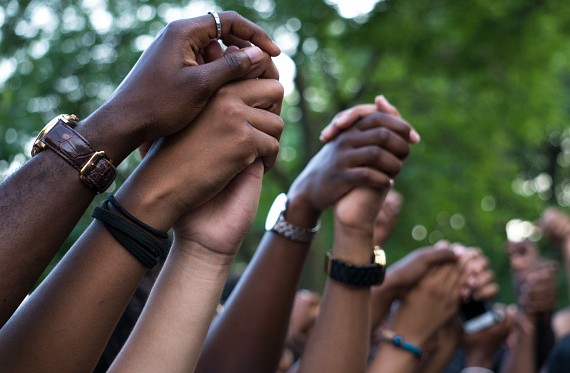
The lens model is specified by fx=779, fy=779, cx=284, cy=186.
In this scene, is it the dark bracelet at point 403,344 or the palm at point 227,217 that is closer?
the palm at point 227,217

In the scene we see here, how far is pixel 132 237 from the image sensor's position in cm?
138

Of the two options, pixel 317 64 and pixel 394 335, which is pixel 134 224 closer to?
pixel 394 335

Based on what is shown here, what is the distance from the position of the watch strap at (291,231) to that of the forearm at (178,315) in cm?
83

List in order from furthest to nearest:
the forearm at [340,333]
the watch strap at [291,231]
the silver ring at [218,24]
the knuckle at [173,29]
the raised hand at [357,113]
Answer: the raised hand at [357,113], the watch strap at [291,231], the forearm at [340,333], the silver ring at [218,24], the knuckle at [173,29]

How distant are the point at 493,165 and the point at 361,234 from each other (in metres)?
10.4

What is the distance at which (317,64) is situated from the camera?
10.9 m

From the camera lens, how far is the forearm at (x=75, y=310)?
1.32 metres

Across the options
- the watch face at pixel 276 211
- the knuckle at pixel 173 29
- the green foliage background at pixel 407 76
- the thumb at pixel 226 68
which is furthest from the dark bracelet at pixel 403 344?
the green foliage background at pixel 407 76

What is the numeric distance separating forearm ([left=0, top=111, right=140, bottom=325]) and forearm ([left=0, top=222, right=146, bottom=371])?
2.8 inches

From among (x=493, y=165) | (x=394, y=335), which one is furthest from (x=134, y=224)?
(x=493, y=165)

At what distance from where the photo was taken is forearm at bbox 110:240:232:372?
148 centimetres

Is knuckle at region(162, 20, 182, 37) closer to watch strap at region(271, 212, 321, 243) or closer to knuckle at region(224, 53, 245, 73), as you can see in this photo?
knuckle at region(224, 53, 245, 73)

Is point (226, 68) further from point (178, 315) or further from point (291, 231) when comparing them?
point (291, 231)

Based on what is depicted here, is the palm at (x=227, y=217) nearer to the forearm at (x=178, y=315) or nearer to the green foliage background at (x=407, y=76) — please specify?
the forearm at (x=178, y=315)
